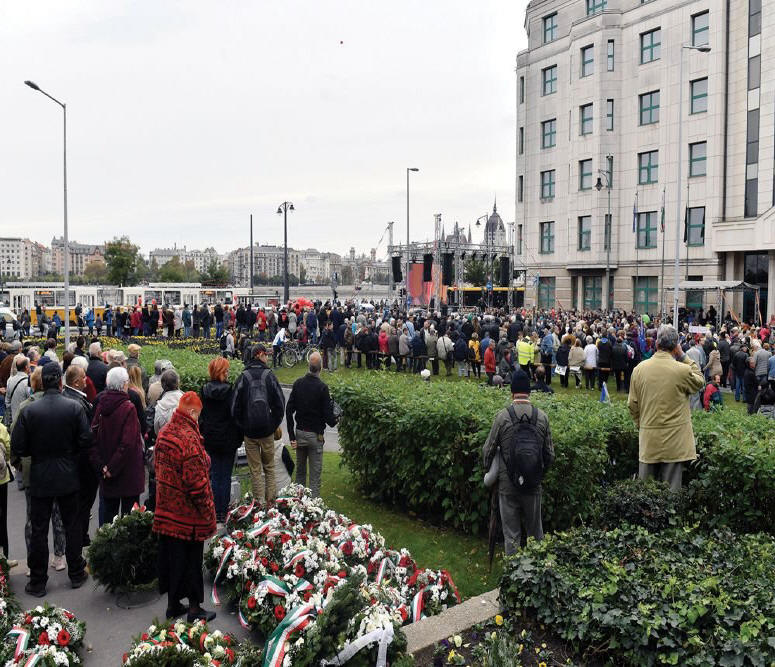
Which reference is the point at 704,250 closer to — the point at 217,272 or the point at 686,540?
the point at 686,540

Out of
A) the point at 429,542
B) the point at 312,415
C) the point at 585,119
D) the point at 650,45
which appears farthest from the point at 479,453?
the point at 650,45

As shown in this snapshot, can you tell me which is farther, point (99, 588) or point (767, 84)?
point (767, 84)

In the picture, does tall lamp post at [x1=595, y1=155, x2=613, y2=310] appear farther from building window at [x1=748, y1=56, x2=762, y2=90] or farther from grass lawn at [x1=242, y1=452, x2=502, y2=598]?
grass lawn at [x1=242, y1=452, x2=502, y2=598]

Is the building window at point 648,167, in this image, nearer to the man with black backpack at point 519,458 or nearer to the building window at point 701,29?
the building window at point 701,29

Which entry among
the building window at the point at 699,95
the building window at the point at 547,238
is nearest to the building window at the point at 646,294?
the building window at the point at 547,238

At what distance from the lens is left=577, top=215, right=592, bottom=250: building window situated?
4584 cm

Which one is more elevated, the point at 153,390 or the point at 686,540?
the point at 153,390

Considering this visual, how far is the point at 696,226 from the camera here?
40.8 meters

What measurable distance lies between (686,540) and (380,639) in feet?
9.67

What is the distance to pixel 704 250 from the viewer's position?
40.5 m

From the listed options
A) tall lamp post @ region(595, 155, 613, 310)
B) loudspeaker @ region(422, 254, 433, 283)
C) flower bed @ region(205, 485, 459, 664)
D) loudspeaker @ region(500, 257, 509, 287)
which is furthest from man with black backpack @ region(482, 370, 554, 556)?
tall lamp post @ region(595, 155, 613, 310)

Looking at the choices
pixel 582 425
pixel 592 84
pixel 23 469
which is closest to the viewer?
pixel 23 469

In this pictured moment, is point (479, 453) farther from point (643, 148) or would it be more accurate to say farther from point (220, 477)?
point (643, 148)

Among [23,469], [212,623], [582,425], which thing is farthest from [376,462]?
[23,469]
